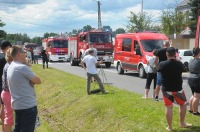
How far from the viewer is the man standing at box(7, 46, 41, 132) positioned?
18.8 feet

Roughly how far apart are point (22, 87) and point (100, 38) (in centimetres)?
2402

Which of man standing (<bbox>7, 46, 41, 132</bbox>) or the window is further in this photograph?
the window

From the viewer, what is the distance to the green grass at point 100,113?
25.4 feet

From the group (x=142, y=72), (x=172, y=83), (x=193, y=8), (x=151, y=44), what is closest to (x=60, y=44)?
(x=193, y=8)

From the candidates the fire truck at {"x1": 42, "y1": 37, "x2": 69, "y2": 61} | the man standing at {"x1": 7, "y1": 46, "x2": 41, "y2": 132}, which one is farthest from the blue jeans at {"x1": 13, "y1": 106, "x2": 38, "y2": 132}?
the fire truck at {"x1": 42, "y1": 37, "x2": 69, "y2": 61}

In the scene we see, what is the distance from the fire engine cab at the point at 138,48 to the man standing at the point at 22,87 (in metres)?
13.9

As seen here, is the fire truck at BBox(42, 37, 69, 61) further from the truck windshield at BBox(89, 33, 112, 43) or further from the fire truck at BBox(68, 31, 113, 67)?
the truck windshield at BBox(89, 33, 112, 43)

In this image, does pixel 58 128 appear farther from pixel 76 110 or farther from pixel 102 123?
pixel 102 123

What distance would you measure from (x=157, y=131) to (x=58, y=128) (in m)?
3.80

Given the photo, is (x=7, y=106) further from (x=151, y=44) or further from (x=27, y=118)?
(x=151, y=44)

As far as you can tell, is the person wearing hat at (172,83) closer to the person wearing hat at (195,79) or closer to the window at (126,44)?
the person wearing hat at (195,79)

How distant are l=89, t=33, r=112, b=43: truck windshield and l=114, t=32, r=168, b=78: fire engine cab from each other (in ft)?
22.8

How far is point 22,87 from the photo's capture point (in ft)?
19.0

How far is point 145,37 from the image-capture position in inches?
800
